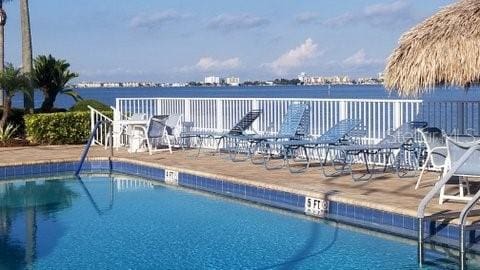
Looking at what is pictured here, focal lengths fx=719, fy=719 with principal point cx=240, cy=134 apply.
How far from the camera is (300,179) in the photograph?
9.26 metres

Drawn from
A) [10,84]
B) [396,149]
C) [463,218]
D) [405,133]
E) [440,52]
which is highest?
[10,84]

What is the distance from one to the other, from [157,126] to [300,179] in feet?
15.0

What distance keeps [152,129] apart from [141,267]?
705 cm

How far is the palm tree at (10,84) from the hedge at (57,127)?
2.18 ft

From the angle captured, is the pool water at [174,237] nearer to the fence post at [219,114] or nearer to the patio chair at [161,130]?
the patio chair at [161,130]

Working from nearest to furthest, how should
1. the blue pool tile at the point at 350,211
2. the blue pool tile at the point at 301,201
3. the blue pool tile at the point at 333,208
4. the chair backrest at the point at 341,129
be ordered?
the blue pool tile at the point at 350,211, the blue pool tile at the point at 333,208, the blue pool tile at the point at 301,201, the chair backrest at the point at 341,129

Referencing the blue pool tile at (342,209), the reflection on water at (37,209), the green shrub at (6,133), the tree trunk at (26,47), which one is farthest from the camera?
the tree trunk at (26,47)

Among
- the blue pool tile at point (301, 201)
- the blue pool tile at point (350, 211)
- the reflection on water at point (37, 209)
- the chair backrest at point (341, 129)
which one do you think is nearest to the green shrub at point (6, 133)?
the reflection on water at point (37, 209)

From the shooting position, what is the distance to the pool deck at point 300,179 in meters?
7.22

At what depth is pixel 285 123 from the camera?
11.5 metres

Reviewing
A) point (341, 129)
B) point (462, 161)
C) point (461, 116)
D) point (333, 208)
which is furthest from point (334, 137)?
point (462, 161)

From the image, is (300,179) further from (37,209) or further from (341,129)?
(37,209)

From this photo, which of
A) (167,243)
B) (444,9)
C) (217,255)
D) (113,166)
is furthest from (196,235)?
(113,166)

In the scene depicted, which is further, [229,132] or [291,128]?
[229,132]
